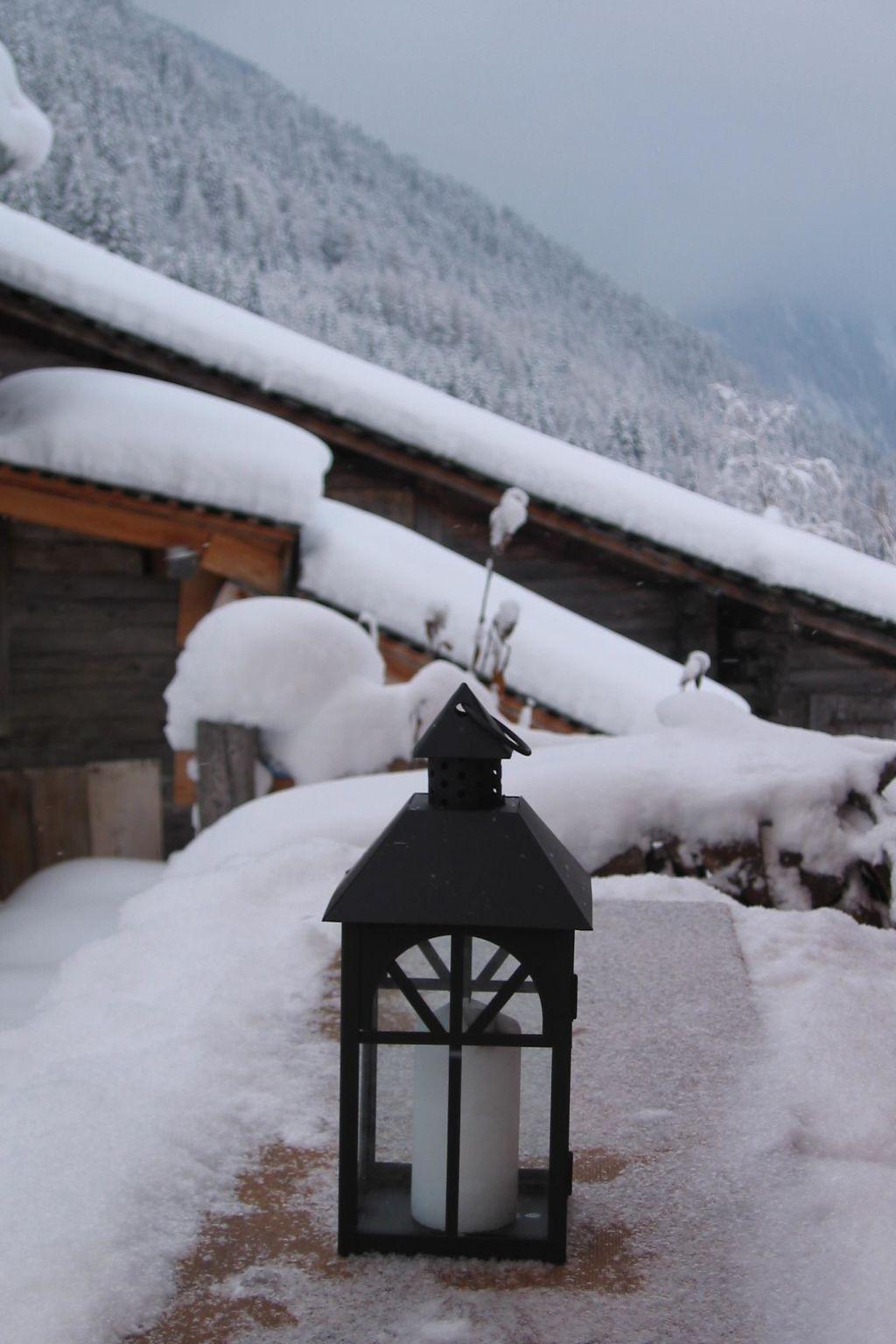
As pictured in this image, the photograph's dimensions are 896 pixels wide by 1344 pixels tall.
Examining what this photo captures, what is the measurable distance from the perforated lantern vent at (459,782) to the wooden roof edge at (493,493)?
6.59m

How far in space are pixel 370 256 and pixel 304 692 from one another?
16.5 metres

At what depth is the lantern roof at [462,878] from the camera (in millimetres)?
1014

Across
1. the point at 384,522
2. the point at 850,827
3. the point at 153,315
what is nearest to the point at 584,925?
the point at 850,827

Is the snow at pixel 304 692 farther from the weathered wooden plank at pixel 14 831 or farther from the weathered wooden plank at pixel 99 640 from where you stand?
the weathered wooden plank at pixel 14 831

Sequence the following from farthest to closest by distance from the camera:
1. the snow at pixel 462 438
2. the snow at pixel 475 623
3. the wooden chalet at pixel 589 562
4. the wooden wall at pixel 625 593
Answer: the wooden wall at pixel 625 593, the wooden chalet at pixel 589 562, the snow at pixel 462 438, the snow at pixel 475 623

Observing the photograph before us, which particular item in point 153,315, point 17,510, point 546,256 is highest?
point 546,256

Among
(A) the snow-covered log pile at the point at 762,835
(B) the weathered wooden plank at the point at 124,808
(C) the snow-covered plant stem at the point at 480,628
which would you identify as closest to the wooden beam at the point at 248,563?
(C) the snow-covered plant stem at the point at 480,628

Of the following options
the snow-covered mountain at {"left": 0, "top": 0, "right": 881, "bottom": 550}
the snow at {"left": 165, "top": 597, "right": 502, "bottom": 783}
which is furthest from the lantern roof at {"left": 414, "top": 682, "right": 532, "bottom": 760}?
the snow-covered mountain at {"left": 0, "top": 0, "right": 881, "bottom": 550}

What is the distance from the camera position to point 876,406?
6961 mm

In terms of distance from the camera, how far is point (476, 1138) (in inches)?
41.3

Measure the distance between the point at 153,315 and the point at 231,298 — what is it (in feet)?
31.2

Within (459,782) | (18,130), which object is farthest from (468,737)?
(18,130)

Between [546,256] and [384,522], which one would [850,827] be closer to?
[384,522]

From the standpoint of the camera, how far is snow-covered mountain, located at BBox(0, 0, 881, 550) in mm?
9359
